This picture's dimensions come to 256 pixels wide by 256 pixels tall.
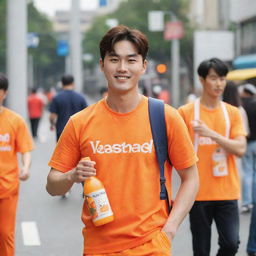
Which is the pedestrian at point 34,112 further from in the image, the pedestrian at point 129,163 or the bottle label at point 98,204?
the bottle label at point 98,204

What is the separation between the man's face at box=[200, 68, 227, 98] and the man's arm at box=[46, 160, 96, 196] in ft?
7.48

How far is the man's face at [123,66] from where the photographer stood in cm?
367

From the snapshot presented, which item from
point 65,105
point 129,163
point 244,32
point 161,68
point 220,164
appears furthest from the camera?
point 244,32

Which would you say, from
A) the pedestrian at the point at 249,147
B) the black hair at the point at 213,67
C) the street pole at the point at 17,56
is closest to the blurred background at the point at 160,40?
the street pole at the point at 17,56

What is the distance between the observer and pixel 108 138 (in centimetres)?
376

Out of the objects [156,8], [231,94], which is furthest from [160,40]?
[231,94]

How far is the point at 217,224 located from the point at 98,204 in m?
2.23

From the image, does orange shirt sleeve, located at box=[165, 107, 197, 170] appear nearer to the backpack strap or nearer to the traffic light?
the backpack strap

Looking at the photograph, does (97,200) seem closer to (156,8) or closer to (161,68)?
(161,68)

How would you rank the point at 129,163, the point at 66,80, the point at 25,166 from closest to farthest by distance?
the point at 129,163 → the point at 25,166 → the point at 66,80

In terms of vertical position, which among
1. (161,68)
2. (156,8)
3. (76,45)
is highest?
(156,8)

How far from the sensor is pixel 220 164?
5.77 meters

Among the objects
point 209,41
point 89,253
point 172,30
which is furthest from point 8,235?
point 172,30

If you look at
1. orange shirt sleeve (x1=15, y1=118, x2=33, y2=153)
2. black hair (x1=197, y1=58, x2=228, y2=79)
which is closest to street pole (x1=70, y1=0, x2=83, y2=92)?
orange shirt sleeve (x1=15, y1=118, x2=33, y2=153)
